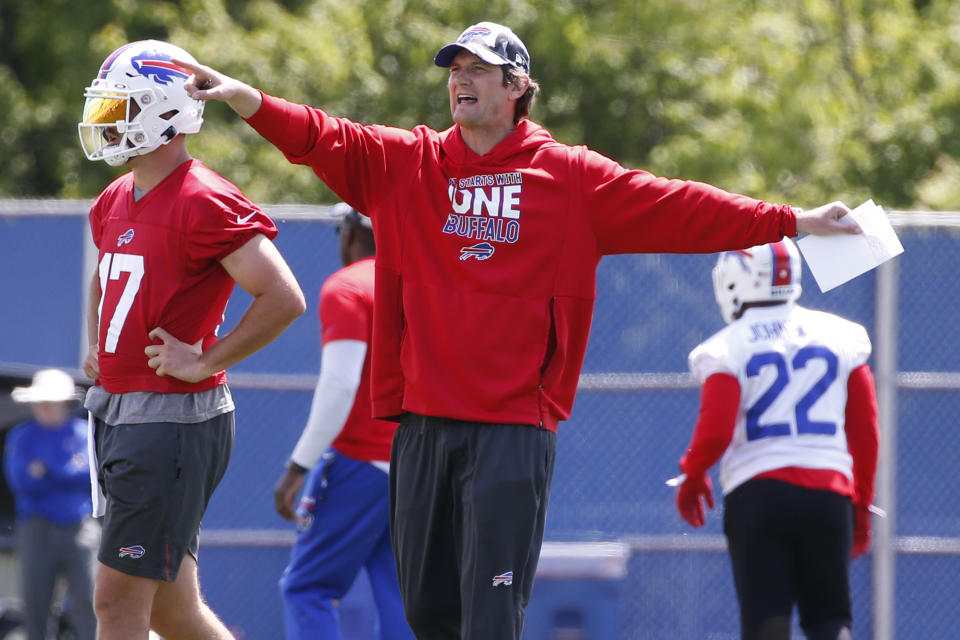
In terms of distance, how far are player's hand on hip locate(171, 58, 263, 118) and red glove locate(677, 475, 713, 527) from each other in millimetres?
2738

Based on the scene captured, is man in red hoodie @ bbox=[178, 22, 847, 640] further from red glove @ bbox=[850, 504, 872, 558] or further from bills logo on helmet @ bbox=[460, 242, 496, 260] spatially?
red glove @ bbox=[850, 504, 872, 558]

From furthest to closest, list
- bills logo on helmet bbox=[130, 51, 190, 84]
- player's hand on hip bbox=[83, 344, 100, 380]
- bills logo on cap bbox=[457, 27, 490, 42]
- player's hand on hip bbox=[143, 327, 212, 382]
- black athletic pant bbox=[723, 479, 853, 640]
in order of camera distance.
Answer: black athletic pant bbox=[723, 479, 853, 640] → player's hand on hip bbox=[83, 344, 100, 380] → bills logo on helmet bbox=[130, 51, 190, 84] → player's hand on hip bbox=[143, 327, 212, 382] → bills logo on cap bbox=[457, 27, 490, 42]

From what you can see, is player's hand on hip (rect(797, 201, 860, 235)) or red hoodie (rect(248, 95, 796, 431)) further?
red hoodie (rect(248, 95, 796, 431))

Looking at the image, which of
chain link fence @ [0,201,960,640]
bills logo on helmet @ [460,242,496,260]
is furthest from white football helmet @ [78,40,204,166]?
chain link fence @ [0,201,960,640]

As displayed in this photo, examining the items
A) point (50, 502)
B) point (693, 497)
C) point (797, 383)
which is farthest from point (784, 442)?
point (50, 502)

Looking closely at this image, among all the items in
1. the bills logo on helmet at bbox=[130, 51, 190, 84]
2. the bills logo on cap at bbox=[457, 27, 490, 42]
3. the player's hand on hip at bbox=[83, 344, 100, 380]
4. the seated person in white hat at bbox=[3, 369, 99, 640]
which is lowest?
the seated person in white hat at bbox=[3, 369, 99, 640]

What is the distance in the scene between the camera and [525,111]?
3998 mm

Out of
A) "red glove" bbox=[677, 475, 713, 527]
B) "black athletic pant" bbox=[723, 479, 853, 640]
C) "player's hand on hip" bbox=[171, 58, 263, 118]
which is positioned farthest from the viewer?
"red glove" bbox=[677, 475, 713, 527]

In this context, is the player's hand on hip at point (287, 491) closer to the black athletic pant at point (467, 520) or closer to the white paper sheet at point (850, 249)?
the black athletic pant at point (467, 520)

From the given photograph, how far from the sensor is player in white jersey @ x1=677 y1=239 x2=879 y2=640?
16.9 feet

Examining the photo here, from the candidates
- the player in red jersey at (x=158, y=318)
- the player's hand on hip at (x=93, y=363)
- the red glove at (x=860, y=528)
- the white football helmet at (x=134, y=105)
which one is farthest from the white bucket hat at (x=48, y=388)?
the red glove at (x=860, y=528)

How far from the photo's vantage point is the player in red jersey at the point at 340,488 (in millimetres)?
5344

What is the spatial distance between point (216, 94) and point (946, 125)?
35.8 feet

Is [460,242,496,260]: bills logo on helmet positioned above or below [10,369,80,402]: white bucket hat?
above
